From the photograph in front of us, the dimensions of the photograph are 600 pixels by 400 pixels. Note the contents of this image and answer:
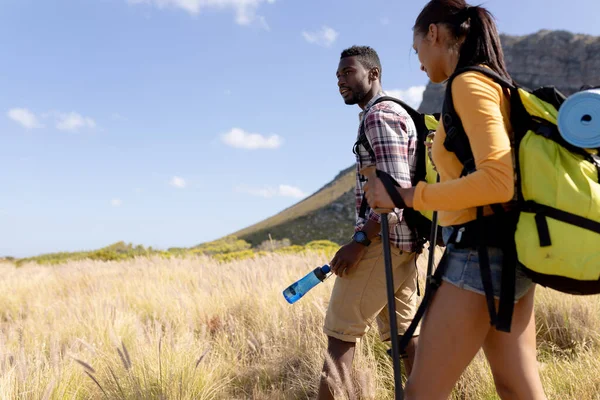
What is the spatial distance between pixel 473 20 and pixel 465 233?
2.83ft

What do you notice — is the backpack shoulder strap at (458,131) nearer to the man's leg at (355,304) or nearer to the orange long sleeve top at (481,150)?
the orange long sleeve top at (481,150)

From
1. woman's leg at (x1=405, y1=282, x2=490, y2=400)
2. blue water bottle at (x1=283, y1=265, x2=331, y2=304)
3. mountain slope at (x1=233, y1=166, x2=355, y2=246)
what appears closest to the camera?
woman's leg at (x1=405, y1=282, x2=490, y2=400)

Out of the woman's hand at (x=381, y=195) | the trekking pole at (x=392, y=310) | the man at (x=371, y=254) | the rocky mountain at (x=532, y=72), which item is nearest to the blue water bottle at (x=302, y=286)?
the man at (x=371, y=254)

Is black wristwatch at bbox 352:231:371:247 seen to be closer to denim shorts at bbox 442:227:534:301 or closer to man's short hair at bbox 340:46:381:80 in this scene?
denim shorts at bbox 442:227:534:301

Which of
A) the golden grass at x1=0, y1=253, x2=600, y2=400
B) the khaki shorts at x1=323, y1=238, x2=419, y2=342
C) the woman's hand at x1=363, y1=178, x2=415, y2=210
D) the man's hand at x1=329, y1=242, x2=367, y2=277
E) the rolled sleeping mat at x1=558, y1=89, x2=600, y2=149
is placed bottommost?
the golden grass at x1=0, y1=253, x2=600, y2=400

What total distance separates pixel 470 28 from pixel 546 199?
77cm

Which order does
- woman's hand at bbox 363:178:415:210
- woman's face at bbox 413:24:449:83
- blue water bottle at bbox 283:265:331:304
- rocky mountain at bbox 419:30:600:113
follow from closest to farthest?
1. woman's hand at bbox 363:178:415:210
2. woman's face at bbox 413:24:449:83
3. blue water bottle at bbox 283:265:331:304
4. rocky mountain at bbox 419:30:600:113

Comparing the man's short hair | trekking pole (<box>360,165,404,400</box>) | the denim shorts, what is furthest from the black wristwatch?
the man's short hair

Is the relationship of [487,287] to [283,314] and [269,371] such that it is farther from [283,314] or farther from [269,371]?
[283,314]

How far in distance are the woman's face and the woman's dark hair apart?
3 centimetres

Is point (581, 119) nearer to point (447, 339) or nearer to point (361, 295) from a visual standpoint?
point (447, 339)

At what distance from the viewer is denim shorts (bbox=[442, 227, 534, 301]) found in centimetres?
167

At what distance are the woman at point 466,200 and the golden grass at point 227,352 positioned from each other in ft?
3.22

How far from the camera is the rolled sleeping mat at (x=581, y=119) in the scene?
1.50m
